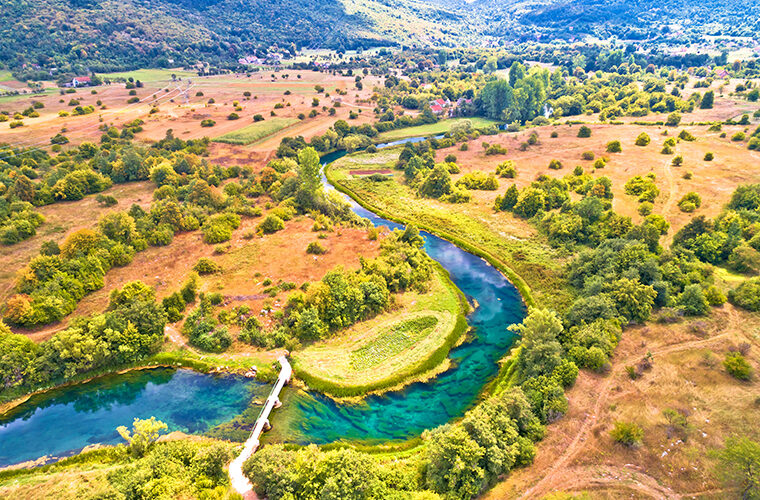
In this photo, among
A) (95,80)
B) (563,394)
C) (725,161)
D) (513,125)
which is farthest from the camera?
(95,80)

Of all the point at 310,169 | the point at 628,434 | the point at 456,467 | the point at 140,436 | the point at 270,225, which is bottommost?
the point at 140,436

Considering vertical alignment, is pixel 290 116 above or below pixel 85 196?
above

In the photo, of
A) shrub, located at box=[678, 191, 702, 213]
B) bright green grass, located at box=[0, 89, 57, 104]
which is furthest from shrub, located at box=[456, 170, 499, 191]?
bright green grass, located at box=[0, 89, 57, 104]

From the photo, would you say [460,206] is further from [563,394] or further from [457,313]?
[563,394]

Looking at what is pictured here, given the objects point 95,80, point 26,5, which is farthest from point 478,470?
point 26,5

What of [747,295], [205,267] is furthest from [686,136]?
[205,267]

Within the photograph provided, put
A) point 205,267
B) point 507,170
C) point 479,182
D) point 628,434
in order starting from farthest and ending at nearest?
point 507,170, point 479,182, point 205,267, point 628,434

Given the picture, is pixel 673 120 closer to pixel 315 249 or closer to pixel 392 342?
pixel 315 249
